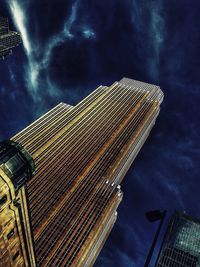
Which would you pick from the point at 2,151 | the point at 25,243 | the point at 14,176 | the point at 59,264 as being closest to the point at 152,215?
the point at 14,176

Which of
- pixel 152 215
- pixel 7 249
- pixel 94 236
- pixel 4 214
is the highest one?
pixel 152 215

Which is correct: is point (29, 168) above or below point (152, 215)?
below

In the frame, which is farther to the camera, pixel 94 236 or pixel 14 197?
pixel 94 236

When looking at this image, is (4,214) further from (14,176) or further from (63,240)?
(63,240)

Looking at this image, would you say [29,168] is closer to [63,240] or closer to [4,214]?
[4,214]

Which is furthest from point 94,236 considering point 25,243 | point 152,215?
point 152,215

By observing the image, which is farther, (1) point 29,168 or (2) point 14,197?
(1) point 29,168

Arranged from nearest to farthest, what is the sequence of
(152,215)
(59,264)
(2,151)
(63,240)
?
1. (152,215)
2. (2,151)
3. (59,264)
4. (63,240)

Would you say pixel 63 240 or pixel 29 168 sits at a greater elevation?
pixel 29 168

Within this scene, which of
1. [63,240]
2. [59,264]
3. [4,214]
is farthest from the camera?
[63,240]
